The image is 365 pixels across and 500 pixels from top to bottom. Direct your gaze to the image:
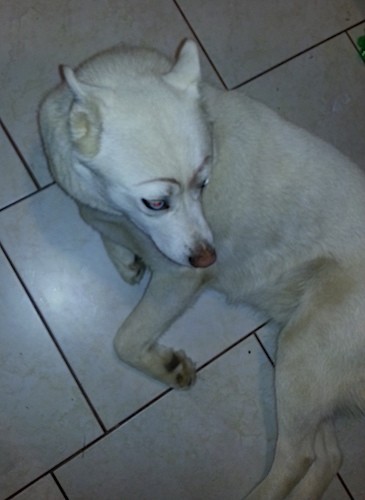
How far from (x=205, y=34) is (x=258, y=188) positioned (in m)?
1.08

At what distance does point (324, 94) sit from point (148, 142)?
156 centimetres

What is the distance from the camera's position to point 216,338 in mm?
2762

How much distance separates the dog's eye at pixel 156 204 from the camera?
5.96 ft

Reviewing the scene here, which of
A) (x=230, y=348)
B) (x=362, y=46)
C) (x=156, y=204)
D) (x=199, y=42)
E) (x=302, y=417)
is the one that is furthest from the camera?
(x=362, y=46)

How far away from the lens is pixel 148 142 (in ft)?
5.57

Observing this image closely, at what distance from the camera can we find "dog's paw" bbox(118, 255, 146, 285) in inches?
103

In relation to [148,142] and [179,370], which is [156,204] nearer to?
[148,142]

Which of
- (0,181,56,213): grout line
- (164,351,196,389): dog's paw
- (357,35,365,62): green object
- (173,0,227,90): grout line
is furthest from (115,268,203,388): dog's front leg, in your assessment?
(357,35,365,62): green object

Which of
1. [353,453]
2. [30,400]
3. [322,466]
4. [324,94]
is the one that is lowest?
[353,453]

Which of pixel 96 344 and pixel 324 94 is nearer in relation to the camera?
pixel 96 344

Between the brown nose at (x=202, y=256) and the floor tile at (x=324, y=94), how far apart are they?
3.92 feet

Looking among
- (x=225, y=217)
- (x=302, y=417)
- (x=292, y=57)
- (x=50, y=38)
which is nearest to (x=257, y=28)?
(x=292, y=57)

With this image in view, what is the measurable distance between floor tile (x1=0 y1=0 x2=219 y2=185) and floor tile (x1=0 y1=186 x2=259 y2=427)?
0.19 metres

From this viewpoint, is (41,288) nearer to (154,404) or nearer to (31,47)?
(154,404)
